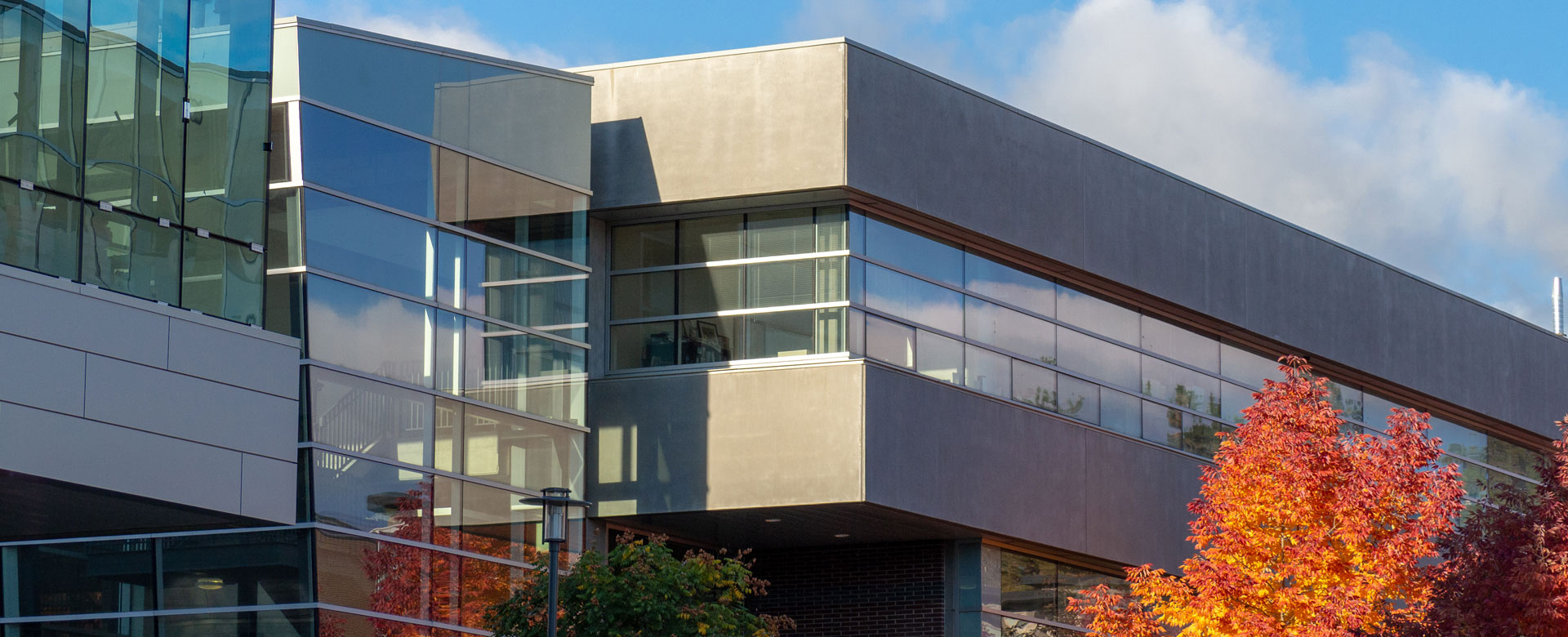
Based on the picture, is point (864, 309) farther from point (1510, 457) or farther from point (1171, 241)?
point (1510, 457)

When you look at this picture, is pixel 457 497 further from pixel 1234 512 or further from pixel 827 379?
pixel 1234 512

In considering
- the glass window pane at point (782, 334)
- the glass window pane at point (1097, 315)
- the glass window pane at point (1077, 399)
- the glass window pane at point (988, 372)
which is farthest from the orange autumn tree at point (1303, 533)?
the glass window pane at point (782, 334)

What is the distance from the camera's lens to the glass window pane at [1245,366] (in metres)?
35.2

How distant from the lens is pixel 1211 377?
114 feet

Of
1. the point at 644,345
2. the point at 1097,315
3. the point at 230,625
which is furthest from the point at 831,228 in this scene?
the point at 230,625

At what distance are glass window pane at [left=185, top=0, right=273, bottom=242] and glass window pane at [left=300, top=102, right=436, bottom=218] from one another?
7.35 feet

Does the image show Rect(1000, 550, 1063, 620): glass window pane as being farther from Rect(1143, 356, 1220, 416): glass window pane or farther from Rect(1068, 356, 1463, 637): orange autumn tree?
Rect(1143, 356, 1220, 416): glass window pane

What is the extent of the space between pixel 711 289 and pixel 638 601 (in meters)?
7.60

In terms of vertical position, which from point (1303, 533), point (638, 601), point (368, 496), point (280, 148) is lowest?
point (638, 601)

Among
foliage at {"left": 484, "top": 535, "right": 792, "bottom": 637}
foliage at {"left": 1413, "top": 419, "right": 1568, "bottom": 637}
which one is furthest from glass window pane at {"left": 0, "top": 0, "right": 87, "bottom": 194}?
foliage at {"left": 1413, "top": 419, "right": 1568, "bottom": 637}

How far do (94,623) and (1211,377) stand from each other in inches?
769

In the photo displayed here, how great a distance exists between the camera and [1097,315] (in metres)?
32.6

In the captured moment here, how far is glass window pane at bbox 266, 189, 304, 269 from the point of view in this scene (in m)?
23.8

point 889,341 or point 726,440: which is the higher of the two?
point 889,341
